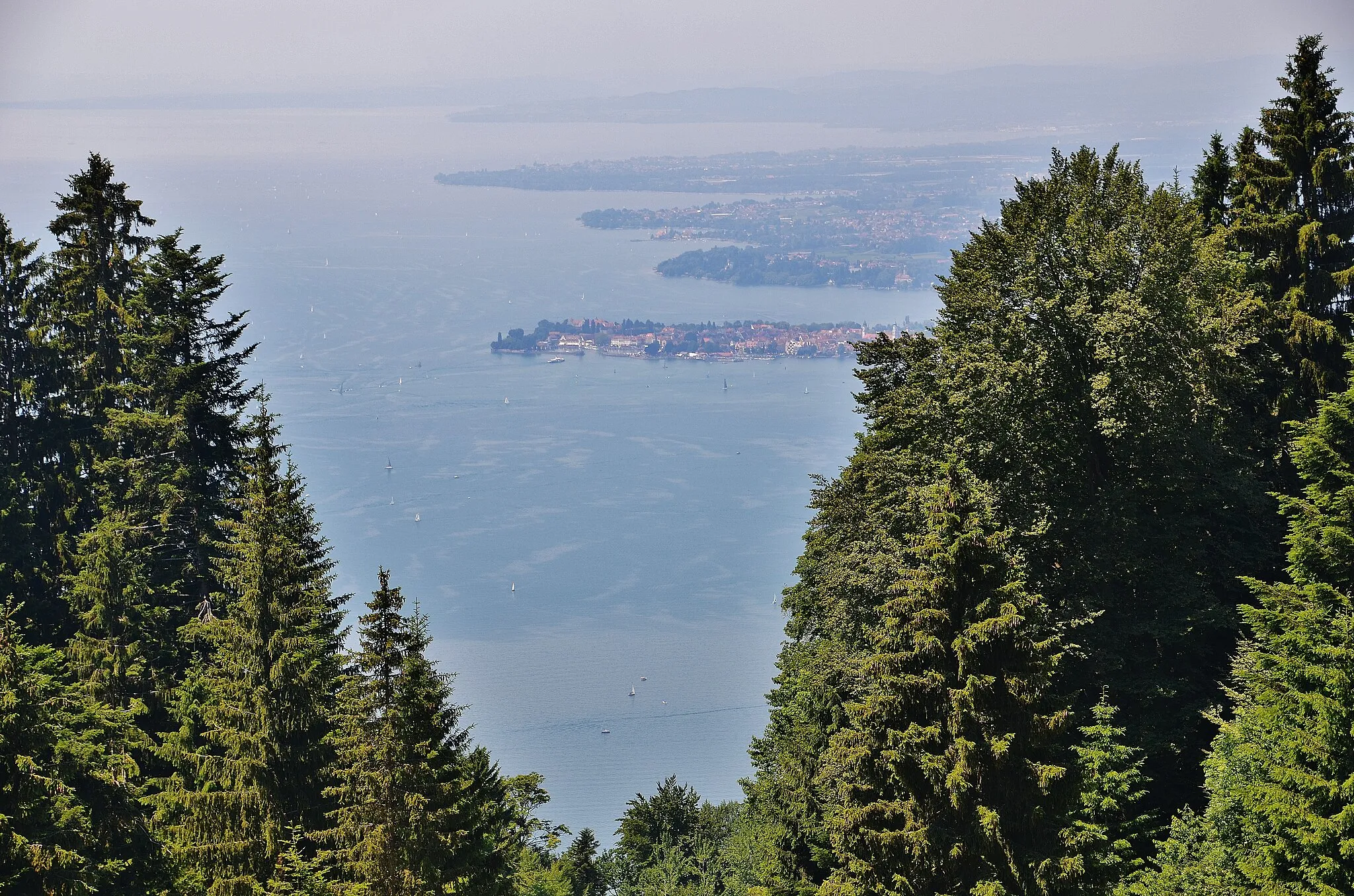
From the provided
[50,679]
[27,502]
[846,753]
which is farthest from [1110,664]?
[27,502]

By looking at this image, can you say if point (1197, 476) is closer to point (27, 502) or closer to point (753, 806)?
point (753, 806)

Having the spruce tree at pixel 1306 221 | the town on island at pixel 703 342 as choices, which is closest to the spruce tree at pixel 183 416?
the spruce tree at pixel 1306 221

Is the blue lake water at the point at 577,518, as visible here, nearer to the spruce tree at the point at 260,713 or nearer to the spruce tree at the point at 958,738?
the spruce tree at the point at 260,713

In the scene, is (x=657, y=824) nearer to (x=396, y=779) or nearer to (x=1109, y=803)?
(x=1109, y=803)

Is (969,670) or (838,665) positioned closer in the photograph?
(969,670)

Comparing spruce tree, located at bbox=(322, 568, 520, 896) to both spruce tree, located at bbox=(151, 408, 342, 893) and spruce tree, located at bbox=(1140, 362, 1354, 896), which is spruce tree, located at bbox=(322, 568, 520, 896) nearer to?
spruce tree, located at bbox=(151, 408, 342, 893)

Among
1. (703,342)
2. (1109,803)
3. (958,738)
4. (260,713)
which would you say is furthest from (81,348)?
(703,342)
